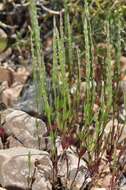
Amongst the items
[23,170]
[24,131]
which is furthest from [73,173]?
[24,131]

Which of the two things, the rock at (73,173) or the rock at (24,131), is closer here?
the rock at (73,173)

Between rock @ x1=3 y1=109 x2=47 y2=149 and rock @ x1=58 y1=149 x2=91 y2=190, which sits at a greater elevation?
rock @ x1=3 y1=109 x2=47 y2=149

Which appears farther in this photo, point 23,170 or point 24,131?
point 24,131

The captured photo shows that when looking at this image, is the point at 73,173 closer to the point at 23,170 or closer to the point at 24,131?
the point at 23,170

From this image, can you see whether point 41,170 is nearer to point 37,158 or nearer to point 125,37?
point 37,158

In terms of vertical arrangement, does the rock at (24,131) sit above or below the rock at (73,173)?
above
